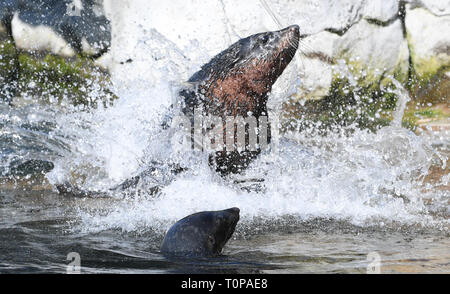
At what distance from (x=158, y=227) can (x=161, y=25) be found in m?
4.90

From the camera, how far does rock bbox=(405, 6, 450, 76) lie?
855 centimetres

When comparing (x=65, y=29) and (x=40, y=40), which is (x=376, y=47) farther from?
(x=40, y=40)

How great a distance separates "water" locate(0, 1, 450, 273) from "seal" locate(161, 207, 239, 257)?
87mm

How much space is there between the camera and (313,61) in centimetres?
834

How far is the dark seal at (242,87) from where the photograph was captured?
4742 millimetres

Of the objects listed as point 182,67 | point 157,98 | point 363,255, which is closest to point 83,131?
point 157,98

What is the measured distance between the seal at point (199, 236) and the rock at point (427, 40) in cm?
623

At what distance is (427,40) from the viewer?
28.2ft

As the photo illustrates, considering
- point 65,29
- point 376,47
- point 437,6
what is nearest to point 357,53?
point 376,47

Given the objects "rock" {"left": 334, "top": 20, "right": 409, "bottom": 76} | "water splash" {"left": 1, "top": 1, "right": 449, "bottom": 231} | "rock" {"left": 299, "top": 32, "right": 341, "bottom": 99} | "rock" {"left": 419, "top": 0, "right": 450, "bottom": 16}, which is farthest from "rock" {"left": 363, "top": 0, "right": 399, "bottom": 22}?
"water splash" {"left": 1, "top": 1, "right": 449, "bottom": 231}

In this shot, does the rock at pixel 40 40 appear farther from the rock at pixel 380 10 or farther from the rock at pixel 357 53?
the rock at pixel 380 10

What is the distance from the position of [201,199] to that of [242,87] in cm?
99

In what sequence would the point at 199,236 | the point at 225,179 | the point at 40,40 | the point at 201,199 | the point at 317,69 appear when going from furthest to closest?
1. the point at 317,69
2. the point at 40,40
3. the point at 225,179
4. the point at 201,199
5. the point at 199,236
